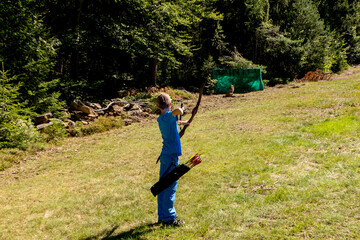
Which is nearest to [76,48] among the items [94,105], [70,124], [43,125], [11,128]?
[94,105]

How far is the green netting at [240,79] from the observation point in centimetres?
2208

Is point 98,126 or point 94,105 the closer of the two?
point 98,126

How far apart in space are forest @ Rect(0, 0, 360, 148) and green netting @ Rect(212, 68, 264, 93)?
148 cm

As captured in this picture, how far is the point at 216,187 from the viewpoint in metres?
5.65

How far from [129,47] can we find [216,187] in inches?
624

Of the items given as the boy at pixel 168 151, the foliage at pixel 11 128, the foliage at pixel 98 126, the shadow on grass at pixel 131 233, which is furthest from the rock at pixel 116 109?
the boy at pixel 168 151

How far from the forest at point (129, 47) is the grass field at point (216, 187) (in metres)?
4.07

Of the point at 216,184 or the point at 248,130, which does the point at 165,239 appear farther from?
the point at 248,130

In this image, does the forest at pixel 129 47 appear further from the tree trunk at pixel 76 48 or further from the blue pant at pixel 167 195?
the blue pant at pixel 167 195

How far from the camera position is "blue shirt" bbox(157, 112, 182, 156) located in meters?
4.12

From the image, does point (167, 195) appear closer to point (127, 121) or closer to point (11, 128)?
point (11, 128)

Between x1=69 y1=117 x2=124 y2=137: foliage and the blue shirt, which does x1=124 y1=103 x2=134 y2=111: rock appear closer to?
x1=69 y1=117 x2=124 y2=137: foliage

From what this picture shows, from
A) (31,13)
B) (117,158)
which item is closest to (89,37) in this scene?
(31,13)

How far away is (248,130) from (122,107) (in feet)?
28.8
